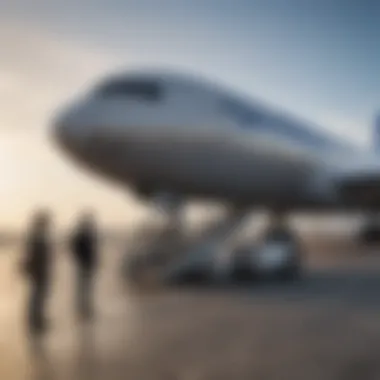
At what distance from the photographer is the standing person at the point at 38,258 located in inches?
143

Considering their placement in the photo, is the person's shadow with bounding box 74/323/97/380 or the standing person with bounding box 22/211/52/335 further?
the standing person with bounding box 22/211/52/335

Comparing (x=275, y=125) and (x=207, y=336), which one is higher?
(x=275, y=125)

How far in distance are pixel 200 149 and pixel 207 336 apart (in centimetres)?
254

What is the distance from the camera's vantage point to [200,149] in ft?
18.7

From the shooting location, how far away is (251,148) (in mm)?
5992

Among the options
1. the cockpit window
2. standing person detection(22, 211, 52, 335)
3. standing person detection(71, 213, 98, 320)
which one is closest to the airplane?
the cockpit window

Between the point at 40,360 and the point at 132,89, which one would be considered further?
the point at 132,89

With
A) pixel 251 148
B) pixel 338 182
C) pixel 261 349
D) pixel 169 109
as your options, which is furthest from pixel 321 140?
pixel 261 349

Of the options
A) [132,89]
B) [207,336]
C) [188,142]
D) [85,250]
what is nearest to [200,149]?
[188,142]

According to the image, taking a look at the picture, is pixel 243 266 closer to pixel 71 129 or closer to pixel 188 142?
pixel 188 142

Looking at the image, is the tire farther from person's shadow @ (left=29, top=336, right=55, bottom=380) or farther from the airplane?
person's shadow @ (left=29, top=336, right=55, bottom=380)

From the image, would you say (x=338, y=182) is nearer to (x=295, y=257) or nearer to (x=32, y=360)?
(x=295, y=257)

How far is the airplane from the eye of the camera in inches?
215

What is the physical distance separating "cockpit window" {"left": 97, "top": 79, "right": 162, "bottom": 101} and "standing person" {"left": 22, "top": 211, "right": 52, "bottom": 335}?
223cm
